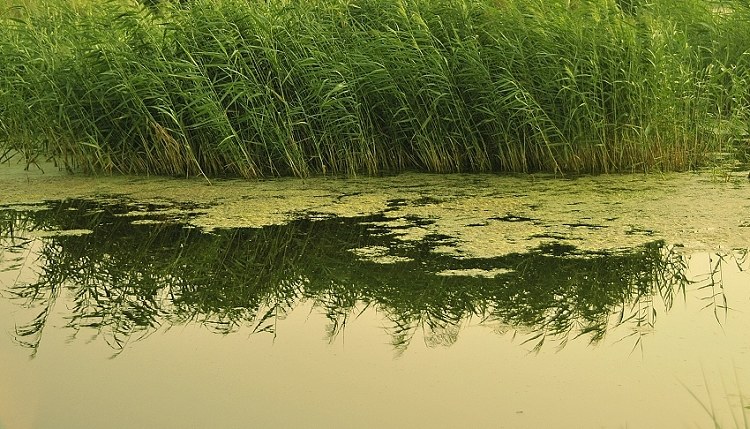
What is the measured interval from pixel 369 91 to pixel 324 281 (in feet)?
6.35

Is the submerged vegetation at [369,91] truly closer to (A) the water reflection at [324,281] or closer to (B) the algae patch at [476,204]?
(B) the algae patch at [476,204]

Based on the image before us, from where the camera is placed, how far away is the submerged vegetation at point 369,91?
534cm

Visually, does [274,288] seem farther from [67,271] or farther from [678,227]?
[678,227]

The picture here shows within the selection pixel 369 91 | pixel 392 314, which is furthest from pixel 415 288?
pixel 369 91

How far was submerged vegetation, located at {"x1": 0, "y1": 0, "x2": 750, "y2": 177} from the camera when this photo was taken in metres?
5.34

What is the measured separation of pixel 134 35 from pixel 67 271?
1981mm

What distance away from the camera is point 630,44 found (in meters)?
5.26

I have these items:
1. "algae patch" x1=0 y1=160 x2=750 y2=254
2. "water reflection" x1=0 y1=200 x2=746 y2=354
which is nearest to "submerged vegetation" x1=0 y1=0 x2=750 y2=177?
"algae patch" x1=0 y1=160 x2=750 y2=254

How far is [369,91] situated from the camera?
559 cm

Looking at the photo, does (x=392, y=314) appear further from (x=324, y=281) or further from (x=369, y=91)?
(x=369, y=91)

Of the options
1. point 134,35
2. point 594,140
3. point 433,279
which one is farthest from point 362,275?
point 134,35

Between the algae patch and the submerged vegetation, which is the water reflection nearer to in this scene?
the algae patch

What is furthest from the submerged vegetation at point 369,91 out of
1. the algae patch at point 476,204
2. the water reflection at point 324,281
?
the water reflection at point 324,281

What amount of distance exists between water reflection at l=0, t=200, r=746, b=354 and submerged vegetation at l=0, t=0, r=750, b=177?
101cm
